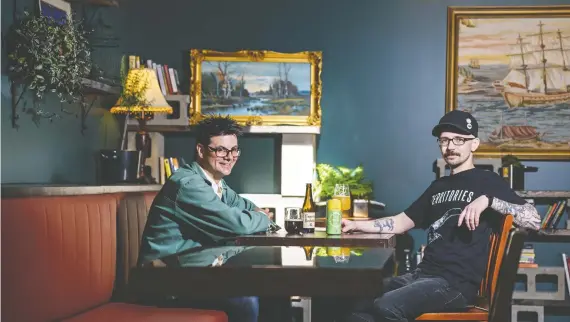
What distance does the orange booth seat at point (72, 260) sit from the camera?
106 inches

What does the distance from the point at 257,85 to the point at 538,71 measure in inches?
80.4

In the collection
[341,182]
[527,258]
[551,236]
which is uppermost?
[341,182]

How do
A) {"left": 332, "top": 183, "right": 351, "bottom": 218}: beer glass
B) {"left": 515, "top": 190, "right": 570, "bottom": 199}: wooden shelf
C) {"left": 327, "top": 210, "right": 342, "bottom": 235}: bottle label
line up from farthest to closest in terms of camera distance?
{"left": 515, "top": 190, "right": 570, "bottom": 199}: wooden shelf, {"left": 332, "top": 183, "right": 351, "bottom": 218}: beer glass, {"left": 327, "top": 210, "right": 342, "bottom": 235}: bottle label

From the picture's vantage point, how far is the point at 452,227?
10.8 feet

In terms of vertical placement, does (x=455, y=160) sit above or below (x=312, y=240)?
above

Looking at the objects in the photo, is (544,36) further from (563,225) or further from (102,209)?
(102,209)

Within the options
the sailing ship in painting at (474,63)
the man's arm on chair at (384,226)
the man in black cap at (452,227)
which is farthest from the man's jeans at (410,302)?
the sailing ship in painting at (474,63)

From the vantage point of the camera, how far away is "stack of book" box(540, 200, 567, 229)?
5.23m

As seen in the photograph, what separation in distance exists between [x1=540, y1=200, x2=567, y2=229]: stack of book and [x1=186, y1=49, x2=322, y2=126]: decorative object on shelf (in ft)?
5.83

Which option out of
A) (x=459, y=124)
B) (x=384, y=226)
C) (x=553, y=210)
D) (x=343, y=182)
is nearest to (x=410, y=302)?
(x=384, y=226)

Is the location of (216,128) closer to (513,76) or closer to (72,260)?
(72,260)

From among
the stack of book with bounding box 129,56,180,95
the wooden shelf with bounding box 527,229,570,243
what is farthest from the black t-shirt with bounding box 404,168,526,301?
the stack of book with bounding box 129,56,180,95

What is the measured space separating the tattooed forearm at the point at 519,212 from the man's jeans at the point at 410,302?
0.40 m

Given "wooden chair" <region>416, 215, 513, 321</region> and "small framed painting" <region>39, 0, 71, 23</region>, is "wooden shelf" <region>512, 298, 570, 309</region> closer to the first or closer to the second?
"wooden chair" <region>416, 215, 513, 321</region>
